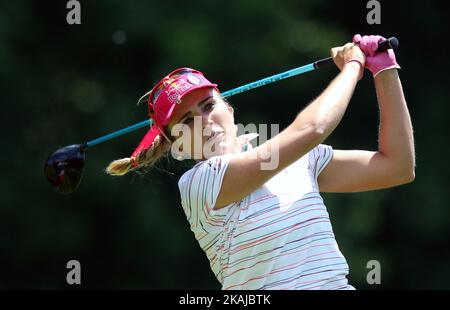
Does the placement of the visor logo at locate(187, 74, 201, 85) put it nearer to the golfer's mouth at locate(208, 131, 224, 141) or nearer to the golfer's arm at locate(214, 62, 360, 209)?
the golfer's mouth at locate(208, 131, 224, 141)

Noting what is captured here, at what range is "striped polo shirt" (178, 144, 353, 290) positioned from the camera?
9.85ft

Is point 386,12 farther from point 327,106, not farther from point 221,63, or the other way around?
point 327,106

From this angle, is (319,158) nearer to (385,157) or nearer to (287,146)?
(385,157)

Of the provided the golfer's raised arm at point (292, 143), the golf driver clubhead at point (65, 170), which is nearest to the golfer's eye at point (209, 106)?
the golfer's raised arm at point (292, 143)

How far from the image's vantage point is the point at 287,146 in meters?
2.94

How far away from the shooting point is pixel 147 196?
8.28m

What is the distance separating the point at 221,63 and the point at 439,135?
2.12 metres

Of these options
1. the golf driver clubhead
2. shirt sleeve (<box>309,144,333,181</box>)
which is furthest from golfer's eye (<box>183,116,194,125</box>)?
the golf driver clubhead

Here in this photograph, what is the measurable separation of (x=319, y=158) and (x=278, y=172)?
0.97ft

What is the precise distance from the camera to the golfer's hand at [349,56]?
3.16 metres

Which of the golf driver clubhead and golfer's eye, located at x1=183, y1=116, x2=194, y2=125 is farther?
the golf driver clubhead

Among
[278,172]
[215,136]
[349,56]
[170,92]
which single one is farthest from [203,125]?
[349,56]

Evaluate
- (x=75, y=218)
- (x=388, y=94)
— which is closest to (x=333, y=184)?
(x=388, y=94)

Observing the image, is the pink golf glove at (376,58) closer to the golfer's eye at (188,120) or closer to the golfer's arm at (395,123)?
the golfer's arm at (395,123)
